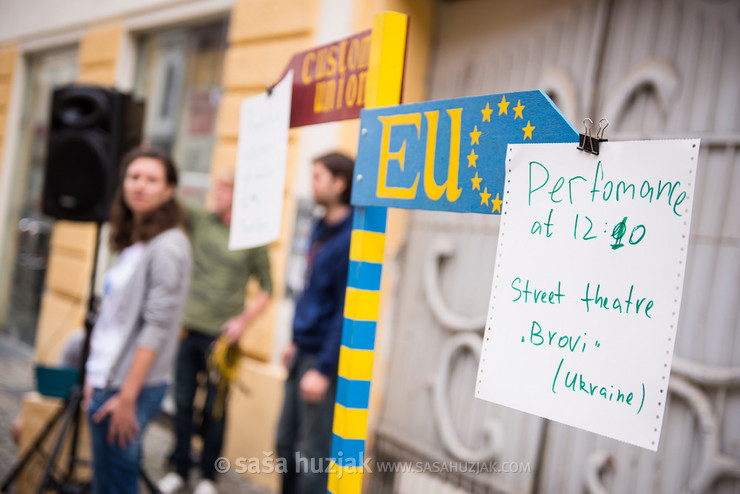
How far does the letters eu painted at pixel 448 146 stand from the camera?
1037 mm

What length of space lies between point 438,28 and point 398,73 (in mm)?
2494

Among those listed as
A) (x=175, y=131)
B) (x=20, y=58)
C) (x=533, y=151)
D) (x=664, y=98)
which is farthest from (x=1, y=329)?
(x=533, y=151)

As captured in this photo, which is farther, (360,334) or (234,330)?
(234,330)

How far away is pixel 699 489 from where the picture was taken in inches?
90.7

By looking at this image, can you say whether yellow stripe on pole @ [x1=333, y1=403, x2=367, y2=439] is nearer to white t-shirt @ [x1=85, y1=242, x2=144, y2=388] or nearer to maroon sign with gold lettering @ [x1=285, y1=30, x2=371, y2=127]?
maroon sign with gold lettering @ [x1=285, y1=30, x2=371, y2=127]

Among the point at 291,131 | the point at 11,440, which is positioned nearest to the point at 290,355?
the point at 291,131

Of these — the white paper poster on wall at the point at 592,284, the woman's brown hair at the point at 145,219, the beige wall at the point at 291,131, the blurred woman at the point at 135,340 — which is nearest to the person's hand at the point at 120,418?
the blurred woman at the point at 135,340

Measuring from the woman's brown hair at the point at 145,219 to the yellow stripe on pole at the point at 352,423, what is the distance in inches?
46.1

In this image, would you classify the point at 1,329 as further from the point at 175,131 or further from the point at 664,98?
the point at 664,98

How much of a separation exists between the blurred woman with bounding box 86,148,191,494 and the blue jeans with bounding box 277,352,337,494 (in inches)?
23.6

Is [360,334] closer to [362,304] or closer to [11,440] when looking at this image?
[362,304]

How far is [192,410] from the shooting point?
138 inches

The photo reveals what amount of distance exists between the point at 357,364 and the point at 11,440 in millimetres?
3509

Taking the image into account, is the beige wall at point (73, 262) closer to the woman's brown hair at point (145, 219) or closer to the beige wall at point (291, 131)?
the beige wall at point (291, 131)
